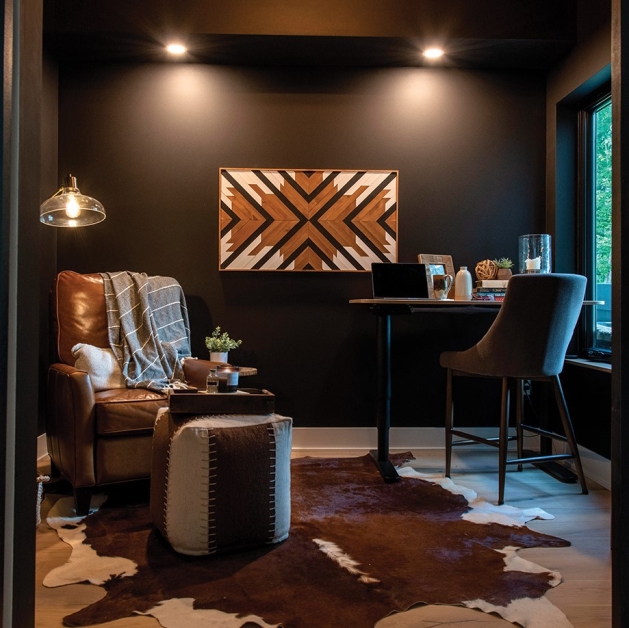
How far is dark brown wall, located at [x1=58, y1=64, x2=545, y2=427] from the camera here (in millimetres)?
3449

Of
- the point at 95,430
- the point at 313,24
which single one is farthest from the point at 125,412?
the point at 313,24

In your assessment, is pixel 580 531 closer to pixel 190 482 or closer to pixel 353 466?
pixel 353 466

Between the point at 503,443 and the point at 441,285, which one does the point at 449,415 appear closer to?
the point at 503,443

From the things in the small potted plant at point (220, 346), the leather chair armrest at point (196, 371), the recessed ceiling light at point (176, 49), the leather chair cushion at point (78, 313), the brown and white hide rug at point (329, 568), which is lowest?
the brown and white hide rug at point (329, 568)

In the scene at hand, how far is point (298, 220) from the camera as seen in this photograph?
11.4 ft

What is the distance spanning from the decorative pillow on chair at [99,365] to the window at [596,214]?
108 inches

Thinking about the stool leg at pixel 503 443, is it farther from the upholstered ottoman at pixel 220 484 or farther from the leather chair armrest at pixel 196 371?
the leather chair armrest at pixel 196 371

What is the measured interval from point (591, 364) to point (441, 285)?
0.91 m

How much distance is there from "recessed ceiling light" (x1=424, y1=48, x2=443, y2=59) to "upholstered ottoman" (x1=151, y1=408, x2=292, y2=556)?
8.34 ft

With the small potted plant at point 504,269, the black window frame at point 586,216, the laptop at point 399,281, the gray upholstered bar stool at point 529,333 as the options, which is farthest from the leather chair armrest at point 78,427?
the black window frame at point 586,216

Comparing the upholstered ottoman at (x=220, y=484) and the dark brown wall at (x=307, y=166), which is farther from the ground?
the dark brown wall at (x=307, y=166)

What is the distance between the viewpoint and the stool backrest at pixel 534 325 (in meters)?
2.43

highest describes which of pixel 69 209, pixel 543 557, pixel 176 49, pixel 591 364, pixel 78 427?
pixel 176 49

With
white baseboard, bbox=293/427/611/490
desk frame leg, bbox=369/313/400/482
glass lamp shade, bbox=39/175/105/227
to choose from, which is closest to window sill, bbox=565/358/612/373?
white baseboard, bbox=293/427/611/490
